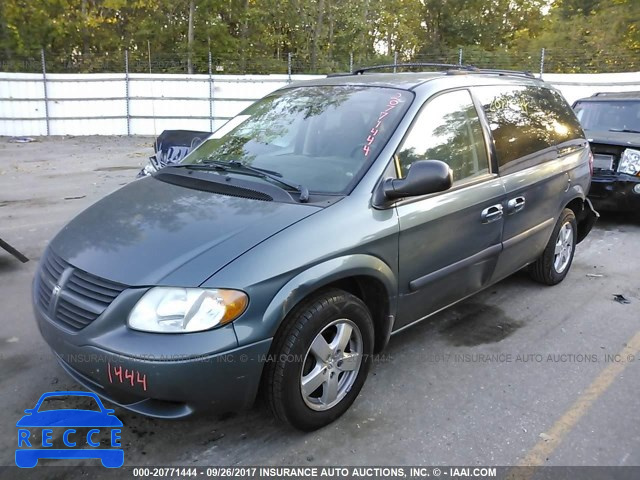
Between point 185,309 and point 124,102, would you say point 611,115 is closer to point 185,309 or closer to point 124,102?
point 185,309

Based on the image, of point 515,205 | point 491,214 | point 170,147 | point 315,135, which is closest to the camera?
point 315,135

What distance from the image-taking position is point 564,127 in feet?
15.6

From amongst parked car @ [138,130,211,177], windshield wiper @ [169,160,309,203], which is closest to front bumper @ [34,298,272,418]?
windshield wiper @ [169,160,309,203]

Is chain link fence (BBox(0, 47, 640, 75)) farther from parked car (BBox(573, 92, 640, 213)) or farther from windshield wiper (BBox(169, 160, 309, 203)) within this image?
windshield wiper (BBox(169, 160, 309, 203))

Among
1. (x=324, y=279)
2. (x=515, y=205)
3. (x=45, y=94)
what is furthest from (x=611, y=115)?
(x=45, y=94)

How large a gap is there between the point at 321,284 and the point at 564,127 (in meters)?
3.24

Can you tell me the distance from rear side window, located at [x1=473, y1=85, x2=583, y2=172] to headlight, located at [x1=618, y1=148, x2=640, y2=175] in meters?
2.20

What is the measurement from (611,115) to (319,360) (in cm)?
709

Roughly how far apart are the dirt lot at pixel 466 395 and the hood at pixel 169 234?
2.92 ft

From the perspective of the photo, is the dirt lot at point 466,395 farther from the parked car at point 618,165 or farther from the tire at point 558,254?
the parked car at point 618,165

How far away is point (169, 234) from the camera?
2686 mm

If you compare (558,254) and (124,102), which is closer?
(558,254)

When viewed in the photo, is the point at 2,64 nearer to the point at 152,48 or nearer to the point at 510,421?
the point at 152,48

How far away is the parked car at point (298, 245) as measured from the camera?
2383 mm
